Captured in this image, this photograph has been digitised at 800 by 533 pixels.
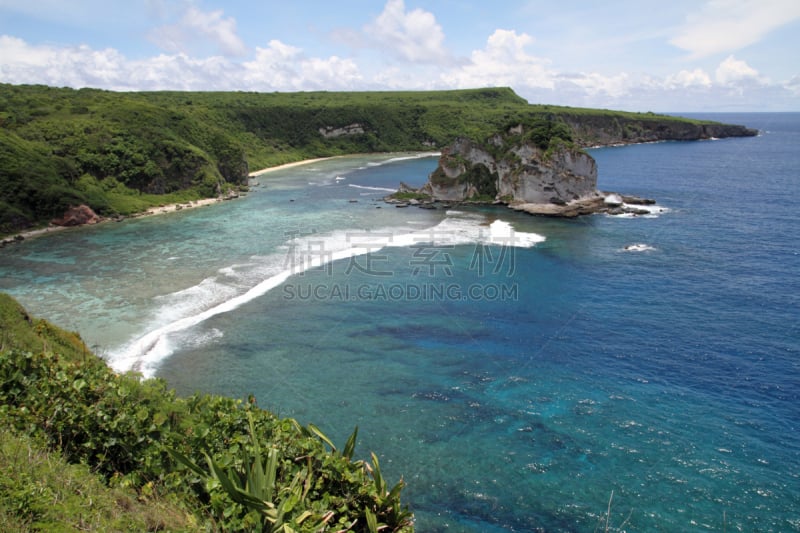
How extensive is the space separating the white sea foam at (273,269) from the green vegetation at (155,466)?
1369 centimetres

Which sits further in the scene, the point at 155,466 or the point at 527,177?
the point at 527,177

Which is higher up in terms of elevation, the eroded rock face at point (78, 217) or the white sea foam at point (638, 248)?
the eroded rock face at point (78, 217)

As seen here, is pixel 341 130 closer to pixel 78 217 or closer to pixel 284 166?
pixel 284 166

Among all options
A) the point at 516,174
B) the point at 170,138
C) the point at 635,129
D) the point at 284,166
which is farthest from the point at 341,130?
the point at 635,129

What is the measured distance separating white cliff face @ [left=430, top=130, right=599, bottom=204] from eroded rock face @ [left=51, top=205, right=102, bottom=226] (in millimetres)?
45547

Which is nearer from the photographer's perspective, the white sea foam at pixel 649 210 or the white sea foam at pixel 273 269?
the white sea foam at pixel 273 269

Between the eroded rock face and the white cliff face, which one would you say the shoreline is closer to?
the eroded rock face

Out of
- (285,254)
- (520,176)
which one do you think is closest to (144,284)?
(285,254)

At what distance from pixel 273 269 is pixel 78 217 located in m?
31.9

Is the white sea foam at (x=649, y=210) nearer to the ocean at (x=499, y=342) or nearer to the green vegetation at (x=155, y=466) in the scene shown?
the ocean at (x=499, y=342)

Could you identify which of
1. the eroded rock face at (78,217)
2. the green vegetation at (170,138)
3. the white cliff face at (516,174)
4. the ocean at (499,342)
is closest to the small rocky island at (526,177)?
the white cliff face at (516,174)

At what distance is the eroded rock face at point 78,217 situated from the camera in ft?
193

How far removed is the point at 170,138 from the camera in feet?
272

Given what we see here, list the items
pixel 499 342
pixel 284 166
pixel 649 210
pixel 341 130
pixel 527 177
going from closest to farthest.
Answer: pixel 499 342 → pixel 649 210 → pixel 527 177 → pixel 284 166 → pixel 341 130
